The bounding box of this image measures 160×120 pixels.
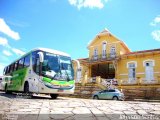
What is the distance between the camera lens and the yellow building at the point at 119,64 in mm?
26812

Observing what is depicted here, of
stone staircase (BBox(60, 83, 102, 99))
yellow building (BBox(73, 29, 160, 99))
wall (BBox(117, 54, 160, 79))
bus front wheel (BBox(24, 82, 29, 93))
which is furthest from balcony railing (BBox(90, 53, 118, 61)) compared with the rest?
bus front wheel (BBox(24, 82, 29, 93))

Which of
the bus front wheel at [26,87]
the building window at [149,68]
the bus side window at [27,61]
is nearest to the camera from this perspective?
the bus front wheel at [26,87]

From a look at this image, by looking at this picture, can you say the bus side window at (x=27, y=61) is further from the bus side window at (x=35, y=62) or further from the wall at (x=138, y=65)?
the wall at (x=138, y=65)

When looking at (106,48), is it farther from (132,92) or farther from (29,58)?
(29,58)

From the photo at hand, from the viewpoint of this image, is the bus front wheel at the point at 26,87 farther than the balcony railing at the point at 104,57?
No

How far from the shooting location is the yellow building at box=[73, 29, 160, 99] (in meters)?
26.8

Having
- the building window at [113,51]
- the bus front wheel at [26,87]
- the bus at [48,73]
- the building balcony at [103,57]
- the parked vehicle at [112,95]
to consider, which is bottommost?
the parked vehicle at [112,95]

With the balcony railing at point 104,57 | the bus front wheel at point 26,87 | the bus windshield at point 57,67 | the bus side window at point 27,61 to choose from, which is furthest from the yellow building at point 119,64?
the bus windshield at point 57,67

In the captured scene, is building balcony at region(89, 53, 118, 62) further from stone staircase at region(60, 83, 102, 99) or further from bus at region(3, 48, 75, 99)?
bus at region(3, 48, 75, 99)

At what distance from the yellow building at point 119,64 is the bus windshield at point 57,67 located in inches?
444

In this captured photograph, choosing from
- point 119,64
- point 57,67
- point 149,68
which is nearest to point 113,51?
point 119,64

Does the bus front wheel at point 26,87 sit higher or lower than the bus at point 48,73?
lower

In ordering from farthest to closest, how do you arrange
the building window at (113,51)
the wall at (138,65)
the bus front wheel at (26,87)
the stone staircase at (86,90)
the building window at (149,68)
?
the building window at (113,51), the building window at (149,68), the wall at (138,65), the stone staircase at (86,90), the bus front wheel at (26,87)

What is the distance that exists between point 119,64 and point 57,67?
1985 cm
